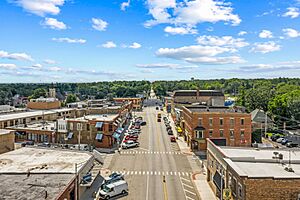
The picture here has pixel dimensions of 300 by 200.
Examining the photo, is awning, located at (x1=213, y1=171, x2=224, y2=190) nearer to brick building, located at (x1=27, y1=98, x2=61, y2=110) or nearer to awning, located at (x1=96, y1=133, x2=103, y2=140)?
awning, located at (x1=96, y1=133, x2=103, y2=140)

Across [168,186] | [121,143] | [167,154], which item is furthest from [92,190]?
[121,143]

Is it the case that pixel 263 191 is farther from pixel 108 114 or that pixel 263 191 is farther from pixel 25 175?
pixel 108 114

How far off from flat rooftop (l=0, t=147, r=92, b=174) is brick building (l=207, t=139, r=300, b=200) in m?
14.7

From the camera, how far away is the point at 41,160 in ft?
110

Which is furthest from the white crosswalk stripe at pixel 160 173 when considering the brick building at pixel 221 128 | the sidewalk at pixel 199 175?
the brick building at pixel 221 128

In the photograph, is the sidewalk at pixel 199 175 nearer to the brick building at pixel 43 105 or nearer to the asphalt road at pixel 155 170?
the asphalt road at pixel 155 170

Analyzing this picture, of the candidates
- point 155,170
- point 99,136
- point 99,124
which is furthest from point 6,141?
point 99,136

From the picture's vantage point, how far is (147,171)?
44562 mm

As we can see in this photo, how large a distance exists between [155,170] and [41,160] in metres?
17.8

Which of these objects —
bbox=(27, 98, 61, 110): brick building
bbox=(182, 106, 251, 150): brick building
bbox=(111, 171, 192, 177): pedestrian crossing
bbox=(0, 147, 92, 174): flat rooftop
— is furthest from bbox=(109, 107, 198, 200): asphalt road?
bbox=(27, 98, 61, 110): brick building

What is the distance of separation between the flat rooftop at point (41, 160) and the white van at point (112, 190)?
409cm

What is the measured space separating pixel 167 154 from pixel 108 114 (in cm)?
2431

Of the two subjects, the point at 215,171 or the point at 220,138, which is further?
the point at 220,138

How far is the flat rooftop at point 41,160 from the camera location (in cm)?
Result: 2927
